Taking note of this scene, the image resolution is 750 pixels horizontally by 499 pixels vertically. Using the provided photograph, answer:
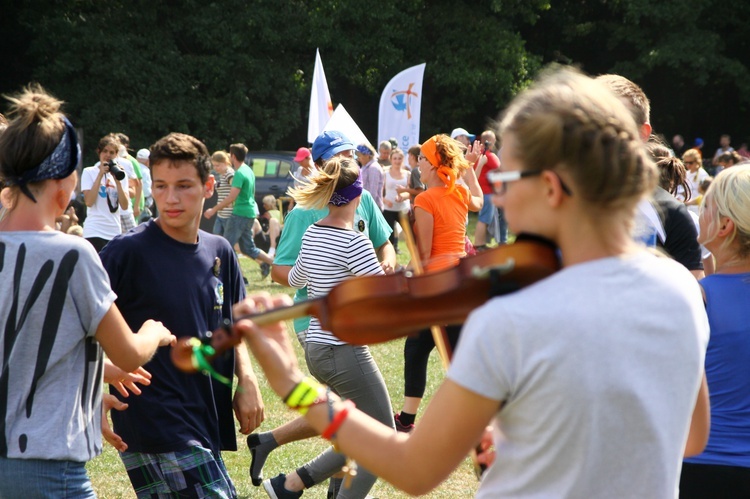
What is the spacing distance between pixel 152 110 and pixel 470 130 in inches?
476

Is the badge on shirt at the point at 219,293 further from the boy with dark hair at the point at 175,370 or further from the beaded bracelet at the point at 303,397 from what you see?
the beaded bracelet at the point at 303,397

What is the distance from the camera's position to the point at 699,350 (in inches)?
71.7

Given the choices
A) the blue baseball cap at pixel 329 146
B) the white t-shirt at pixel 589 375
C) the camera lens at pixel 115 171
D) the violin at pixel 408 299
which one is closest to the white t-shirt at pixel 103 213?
the camera lens at pixel 115 171

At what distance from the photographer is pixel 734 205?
308 cm

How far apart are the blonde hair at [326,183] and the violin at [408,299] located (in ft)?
9.78

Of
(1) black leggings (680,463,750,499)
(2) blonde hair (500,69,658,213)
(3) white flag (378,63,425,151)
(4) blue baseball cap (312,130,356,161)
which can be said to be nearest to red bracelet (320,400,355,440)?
(2) blonde hair (500,69,658,213)

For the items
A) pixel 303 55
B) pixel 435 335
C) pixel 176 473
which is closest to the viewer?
pixel 435 335

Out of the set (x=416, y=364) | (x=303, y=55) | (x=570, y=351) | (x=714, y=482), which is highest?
(x=303, y=55)

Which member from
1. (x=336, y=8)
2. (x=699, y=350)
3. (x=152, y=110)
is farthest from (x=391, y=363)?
(x=336, y=8)

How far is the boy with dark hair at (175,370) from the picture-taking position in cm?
347

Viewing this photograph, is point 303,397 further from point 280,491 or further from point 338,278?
point 280,491

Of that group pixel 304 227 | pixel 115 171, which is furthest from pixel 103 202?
pixel 304 227

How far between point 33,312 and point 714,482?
2.18 m

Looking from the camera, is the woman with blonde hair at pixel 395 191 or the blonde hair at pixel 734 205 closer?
the blonde hair at pixel 734 205
